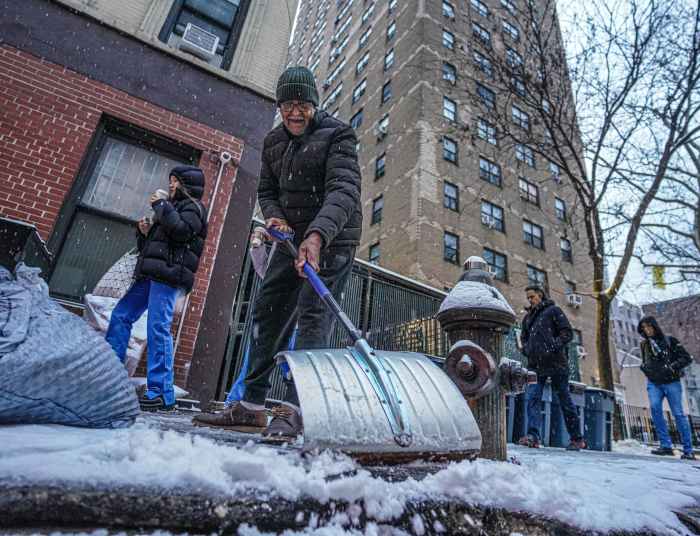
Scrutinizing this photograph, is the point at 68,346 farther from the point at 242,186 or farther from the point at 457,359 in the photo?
the point at 242,186

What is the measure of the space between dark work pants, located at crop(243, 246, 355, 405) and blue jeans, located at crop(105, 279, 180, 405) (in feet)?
3.65

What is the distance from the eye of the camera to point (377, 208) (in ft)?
70.8

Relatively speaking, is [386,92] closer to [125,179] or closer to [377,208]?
[377,208]

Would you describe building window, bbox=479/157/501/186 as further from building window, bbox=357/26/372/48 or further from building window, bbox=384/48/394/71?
building window, bbox=357/26/372/48

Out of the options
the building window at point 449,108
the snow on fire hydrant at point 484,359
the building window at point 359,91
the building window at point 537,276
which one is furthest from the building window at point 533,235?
the snow on fire hydrant at point 484,359

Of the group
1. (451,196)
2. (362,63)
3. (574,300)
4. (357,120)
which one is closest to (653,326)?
(451,196)

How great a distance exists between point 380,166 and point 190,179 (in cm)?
1974

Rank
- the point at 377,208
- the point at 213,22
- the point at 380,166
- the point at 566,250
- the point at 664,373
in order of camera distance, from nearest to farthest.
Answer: the point at 664,373 < the point at 213,22 < the point at 377,208 < the point at 380,166 < the point at 566,250

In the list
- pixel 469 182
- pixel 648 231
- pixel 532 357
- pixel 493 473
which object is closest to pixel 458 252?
pixel 469 182

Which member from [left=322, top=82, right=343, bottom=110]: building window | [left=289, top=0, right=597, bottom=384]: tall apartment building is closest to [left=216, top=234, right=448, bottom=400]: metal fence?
[left=289, top=0, right=597, bottom=384]: tall apartment building

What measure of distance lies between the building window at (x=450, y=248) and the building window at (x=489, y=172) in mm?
4677

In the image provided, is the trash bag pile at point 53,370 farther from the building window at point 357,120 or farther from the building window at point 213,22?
the building window at point 357,120

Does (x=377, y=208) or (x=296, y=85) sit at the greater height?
(x=377, y=208)

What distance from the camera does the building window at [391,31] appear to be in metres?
25.0
